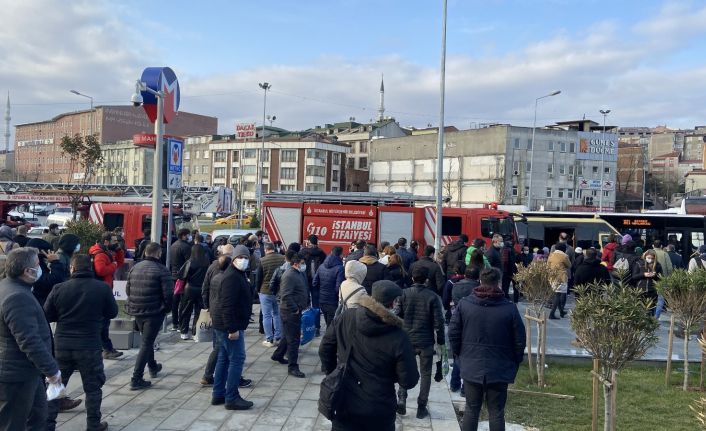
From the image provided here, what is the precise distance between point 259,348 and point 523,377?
14.0ft

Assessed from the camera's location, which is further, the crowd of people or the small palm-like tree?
the small palm-like tree

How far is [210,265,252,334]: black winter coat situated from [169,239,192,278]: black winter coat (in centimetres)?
481

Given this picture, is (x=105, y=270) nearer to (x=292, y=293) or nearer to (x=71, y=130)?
(x=292, y=293)

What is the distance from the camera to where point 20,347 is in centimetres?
436

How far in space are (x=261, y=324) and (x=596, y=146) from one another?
63.0m

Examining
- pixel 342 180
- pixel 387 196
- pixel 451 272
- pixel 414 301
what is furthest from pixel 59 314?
pixel 342 180

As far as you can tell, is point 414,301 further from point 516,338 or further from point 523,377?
point 523,377

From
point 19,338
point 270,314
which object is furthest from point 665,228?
point 19,338

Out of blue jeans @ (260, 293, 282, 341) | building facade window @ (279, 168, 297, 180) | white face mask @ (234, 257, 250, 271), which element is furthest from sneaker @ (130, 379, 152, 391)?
building facade window @ (279, 168, 297, 180)

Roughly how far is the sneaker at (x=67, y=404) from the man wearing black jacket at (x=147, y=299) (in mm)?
794

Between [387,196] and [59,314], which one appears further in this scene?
[387,196]

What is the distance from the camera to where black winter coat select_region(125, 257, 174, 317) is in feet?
24.4

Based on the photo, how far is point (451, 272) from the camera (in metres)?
12.2

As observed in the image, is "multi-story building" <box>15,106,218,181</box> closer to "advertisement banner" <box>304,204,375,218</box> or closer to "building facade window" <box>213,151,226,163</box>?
"building facade window" <box>213,151,226,163</box>
